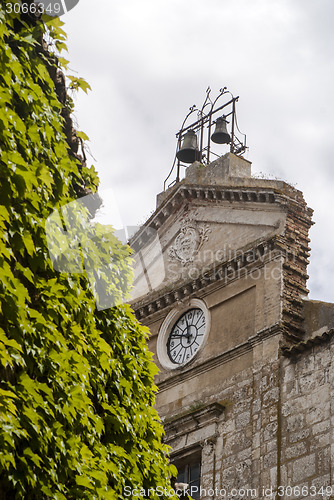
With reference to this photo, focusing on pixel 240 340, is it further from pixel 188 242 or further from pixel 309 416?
pixel 188 242

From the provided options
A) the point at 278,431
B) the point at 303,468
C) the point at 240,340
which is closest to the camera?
the point at 303,468

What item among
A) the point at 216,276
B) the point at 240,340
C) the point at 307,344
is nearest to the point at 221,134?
the point at 216,276

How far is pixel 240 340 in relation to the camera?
22.0 m

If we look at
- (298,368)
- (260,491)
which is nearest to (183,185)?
(298,368)

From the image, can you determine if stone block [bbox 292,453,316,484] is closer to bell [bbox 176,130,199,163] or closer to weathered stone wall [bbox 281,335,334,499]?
weathered stone wall [bbox 281,335,334,499]

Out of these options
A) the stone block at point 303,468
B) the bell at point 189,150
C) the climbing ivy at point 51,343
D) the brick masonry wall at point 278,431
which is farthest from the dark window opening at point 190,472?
the climbing ivy at point 51,343

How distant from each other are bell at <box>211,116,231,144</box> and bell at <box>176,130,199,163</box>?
56cm

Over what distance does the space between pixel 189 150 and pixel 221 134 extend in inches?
38.5

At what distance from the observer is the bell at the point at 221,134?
25828 millimetres

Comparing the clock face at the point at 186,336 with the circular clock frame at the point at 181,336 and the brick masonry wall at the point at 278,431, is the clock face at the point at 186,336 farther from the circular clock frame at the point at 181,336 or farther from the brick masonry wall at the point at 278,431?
the brick masonry wall at the point at 278,431

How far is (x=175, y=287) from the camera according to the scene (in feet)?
78.8

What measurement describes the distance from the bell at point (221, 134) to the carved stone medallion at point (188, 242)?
2.28 meters

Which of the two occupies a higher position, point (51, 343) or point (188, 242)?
point (188, 242)

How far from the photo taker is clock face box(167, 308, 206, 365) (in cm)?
2306
